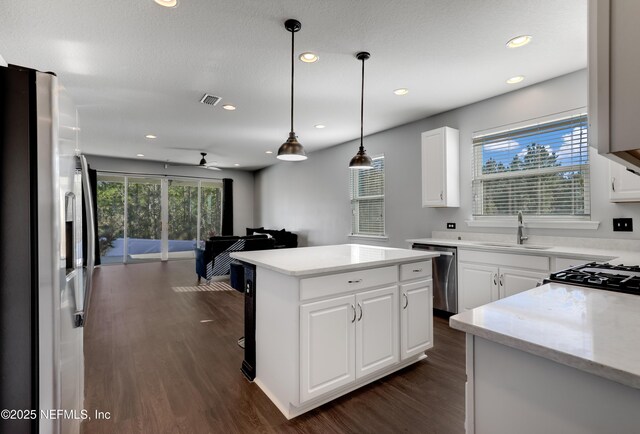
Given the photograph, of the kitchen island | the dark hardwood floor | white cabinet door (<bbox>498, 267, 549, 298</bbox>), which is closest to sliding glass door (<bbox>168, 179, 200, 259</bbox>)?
the dark hardwood floor

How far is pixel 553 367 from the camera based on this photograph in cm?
83

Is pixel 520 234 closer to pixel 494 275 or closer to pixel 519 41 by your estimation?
pixel 494 275

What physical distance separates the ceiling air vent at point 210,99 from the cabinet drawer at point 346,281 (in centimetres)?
289

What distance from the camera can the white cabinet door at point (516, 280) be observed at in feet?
9.67

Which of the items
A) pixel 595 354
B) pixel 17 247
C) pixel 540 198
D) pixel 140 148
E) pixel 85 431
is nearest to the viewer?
pixel 595 354

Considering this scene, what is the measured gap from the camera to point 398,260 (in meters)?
2.38

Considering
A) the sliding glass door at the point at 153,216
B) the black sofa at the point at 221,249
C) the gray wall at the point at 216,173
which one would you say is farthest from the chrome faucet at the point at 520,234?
the gray wall at the point at 216,173

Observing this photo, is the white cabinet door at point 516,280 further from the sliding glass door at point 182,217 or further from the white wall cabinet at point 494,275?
the sliding glass door at point 182,217

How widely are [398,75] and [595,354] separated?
307 cm

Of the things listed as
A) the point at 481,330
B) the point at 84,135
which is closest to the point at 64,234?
the point at 481,330

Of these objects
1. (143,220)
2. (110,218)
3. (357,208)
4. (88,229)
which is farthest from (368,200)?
(110,218)

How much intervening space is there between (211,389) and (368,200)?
4.17 meters

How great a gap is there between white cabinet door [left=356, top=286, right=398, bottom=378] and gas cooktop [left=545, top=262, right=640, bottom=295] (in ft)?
3.45

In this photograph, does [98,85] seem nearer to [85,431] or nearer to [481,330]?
[85,431]
